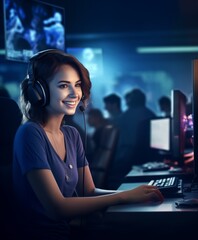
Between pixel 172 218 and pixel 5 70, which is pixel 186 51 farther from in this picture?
pixel 172 218

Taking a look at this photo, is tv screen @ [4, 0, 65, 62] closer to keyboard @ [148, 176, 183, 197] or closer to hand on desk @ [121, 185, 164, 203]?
keyboard @ [148, 176, 183, 197]

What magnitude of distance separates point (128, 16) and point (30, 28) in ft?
14.8

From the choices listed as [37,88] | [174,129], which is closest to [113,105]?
[174,129]

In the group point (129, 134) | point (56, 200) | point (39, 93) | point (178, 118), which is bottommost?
point (129, 134)

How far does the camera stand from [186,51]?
1016 centimetres

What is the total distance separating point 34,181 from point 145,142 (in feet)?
10.2

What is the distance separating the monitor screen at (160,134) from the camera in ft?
12.1

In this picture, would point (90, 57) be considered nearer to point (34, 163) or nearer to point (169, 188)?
point (169, 188)

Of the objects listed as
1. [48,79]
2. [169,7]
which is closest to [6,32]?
[48,79]

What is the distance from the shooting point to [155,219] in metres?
1.66

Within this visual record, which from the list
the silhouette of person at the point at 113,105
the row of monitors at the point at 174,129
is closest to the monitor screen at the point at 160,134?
the row of monitors at the point at 174,129

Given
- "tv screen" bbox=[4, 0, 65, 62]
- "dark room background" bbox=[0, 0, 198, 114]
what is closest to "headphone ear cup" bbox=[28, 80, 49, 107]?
"tv screen" bbox=[4, 0, 65, 62]

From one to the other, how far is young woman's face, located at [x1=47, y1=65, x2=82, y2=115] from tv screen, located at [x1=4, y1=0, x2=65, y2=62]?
51.0 inches

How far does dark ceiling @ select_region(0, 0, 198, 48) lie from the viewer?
269 inches
